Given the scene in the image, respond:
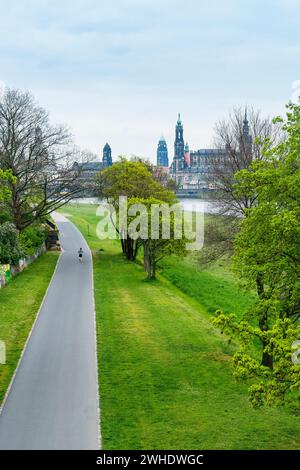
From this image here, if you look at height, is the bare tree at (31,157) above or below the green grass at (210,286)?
above

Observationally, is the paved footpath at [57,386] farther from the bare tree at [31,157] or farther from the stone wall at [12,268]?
the bare tree at [31,157]

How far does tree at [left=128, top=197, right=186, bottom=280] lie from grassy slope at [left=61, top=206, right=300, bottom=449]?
653 centimetres

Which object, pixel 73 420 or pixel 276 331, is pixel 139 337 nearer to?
pixel 73 420

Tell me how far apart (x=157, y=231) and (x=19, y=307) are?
12.5 m

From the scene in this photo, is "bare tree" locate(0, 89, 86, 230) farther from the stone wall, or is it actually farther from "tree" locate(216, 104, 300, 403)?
"tree" locate(216, 104, 300, 403)

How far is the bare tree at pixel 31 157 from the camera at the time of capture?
43656 millimetres

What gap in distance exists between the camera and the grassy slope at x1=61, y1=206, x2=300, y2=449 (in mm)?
15125

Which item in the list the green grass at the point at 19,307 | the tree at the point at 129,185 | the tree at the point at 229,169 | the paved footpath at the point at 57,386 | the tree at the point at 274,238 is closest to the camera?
the paved footpath at the point at 57,386

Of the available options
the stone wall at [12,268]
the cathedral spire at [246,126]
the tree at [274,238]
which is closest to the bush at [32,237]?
the stone wall at [12,268]

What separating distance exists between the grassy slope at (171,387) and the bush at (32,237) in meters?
13.6

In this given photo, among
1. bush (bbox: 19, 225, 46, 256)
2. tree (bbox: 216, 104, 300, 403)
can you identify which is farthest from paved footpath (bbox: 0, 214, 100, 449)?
bush (bbox: 19, 225, 46, 256)

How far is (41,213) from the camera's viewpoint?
157 feet

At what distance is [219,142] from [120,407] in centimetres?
2202

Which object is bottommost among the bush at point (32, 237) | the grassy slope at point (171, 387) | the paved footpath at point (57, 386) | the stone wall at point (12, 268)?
the grassy slope at point (171, 387)
